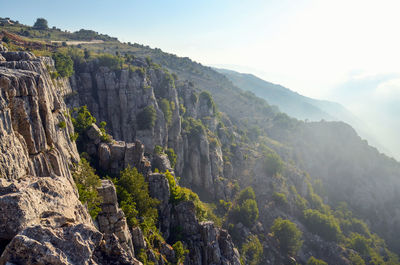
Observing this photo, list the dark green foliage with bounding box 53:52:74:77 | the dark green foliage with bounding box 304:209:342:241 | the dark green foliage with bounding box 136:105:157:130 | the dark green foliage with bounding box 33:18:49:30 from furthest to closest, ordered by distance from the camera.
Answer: the dark green foliage with bounding box 33:18:49:30
the dark green foliage with bounding box 304:209:342:241
the dark green foliage with bounding box 136:105:157:130
the dark green foliage with bounding box 53:52:74:77

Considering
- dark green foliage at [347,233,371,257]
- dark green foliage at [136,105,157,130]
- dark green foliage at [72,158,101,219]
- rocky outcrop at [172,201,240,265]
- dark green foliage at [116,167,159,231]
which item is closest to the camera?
dark green foliage at [72,158,101,219]

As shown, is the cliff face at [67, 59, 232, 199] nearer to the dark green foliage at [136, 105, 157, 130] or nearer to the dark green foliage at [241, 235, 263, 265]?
the dark green foliage at [136, 105, 157, 130]

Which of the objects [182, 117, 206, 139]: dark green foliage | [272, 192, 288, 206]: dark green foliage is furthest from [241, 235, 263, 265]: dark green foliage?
[182, 117, 206, 139]: dark green foliage

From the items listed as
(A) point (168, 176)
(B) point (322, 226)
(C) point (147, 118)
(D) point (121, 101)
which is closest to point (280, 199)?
(B) point (322, 226)

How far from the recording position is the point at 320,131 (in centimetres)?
17850

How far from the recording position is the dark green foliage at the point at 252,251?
70.9m

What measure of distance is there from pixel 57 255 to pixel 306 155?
565 ft

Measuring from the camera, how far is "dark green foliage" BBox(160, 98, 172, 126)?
93569mm

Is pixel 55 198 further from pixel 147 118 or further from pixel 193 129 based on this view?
pixel 193 129

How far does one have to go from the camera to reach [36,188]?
16594mm

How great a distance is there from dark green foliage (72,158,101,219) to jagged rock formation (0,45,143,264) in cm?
277

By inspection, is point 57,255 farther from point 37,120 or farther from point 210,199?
point 210,199

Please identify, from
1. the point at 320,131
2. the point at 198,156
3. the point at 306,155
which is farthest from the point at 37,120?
the point at 320,131

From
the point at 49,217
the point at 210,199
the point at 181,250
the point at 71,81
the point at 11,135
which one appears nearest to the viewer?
the point at 49,217
